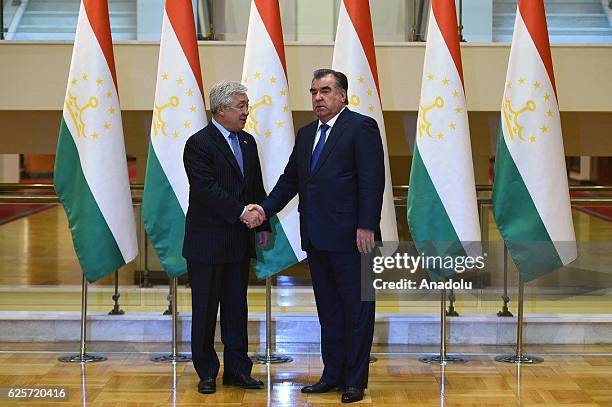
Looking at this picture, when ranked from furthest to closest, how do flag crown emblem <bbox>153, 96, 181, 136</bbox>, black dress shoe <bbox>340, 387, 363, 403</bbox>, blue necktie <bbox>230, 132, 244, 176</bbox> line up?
flag crown emblem <bbox>153, 96, 181, 136</bbox> < blue necktie <bbox>230, 132, 244, 176</bbox> < black dress shoe <bbox>340, 387, 363, 403</bbox>

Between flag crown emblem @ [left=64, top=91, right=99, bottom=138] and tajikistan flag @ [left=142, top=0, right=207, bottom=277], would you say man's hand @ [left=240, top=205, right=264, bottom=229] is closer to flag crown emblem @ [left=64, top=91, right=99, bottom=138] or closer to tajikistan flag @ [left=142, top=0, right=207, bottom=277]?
tajikistan flag @ [left=142, top=0, right=207, bottom=277]

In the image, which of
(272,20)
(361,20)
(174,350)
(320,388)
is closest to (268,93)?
(272,20)

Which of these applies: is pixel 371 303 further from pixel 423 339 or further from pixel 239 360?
pixel 423 339

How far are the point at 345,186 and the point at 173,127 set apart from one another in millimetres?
1195

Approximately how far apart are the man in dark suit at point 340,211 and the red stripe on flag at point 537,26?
1.24 m

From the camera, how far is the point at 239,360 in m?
5.06

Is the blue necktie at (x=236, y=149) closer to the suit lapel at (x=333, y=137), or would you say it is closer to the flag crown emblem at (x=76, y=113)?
the suit lapel at (x=333, y=137)

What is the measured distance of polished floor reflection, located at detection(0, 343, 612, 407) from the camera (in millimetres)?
4832

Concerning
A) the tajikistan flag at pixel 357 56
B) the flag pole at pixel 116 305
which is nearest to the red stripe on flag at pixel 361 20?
the tajikistan flag at pixel 357 56

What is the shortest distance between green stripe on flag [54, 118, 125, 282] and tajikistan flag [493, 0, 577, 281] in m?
2.00

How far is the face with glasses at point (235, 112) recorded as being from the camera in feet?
16.0

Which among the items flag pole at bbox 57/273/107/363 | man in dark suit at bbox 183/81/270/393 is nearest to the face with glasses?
man in dark suit at bbox 183/81/270/393

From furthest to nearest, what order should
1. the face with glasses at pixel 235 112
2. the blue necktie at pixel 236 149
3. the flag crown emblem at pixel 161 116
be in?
the flag crown emblem at pixel 161 116, the blue necktie at pixel 236 149, the face with glasses at pixel 235 112

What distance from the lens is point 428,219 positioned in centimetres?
556
